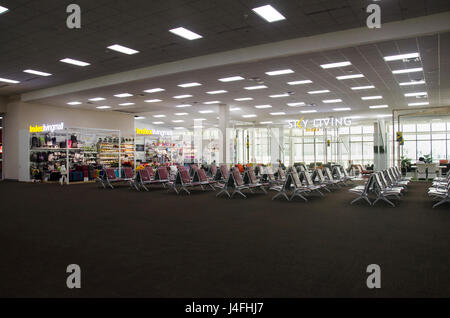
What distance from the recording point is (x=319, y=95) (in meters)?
Result: 16.3

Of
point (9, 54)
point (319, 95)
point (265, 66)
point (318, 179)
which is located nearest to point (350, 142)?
point (319, 95)

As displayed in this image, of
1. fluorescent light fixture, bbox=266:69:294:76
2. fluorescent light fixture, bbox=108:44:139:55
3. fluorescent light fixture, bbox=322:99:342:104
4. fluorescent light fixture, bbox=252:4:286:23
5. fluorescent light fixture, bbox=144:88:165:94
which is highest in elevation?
fluorescent light fixture, bbox=108:44:139:55

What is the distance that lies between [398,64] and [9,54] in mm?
12155

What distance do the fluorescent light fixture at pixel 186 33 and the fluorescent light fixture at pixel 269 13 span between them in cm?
199

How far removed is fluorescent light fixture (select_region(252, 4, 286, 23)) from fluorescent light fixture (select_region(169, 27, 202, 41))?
1994 millimetres

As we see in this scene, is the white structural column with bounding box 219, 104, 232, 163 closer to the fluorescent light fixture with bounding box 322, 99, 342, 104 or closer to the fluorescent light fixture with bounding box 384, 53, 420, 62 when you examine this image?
the fluorescent light fixture with bounding box 322, 99, 342, 104

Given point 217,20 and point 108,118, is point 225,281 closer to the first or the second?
point 217,20

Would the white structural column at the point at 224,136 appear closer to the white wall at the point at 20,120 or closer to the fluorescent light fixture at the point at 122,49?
the white wall at the point at 20,120

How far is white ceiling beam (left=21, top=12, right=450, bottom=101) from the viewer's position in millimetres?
7855

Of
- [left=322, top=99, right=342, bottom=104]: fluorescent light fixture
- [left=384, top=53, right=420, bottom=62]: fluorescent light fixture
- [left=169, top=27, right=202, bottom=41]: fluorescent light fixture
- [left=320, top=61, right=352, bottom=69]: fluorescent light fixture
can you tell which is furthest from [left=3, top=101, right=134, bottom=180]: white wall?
[left=384, top=53, right=420, bottom=62]: fluorescent light fixture

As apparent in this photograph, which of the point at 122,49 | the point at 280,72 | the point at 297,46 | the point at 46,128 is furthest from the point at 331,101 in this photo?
the point at 46,128

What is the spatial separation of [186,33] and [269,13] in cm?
234

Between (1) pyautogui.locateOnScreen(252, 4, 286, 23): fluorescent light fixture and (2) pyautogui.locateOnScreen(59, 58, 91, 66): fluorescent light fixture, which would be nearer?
(1) pyautogui.locateOnScreen(252, 4, 286, 23): fluorescent light fixture

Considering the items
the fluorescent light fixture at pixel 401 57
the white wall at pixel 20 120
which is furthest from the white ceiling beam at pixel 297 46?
the white wall at pixel 20 120
